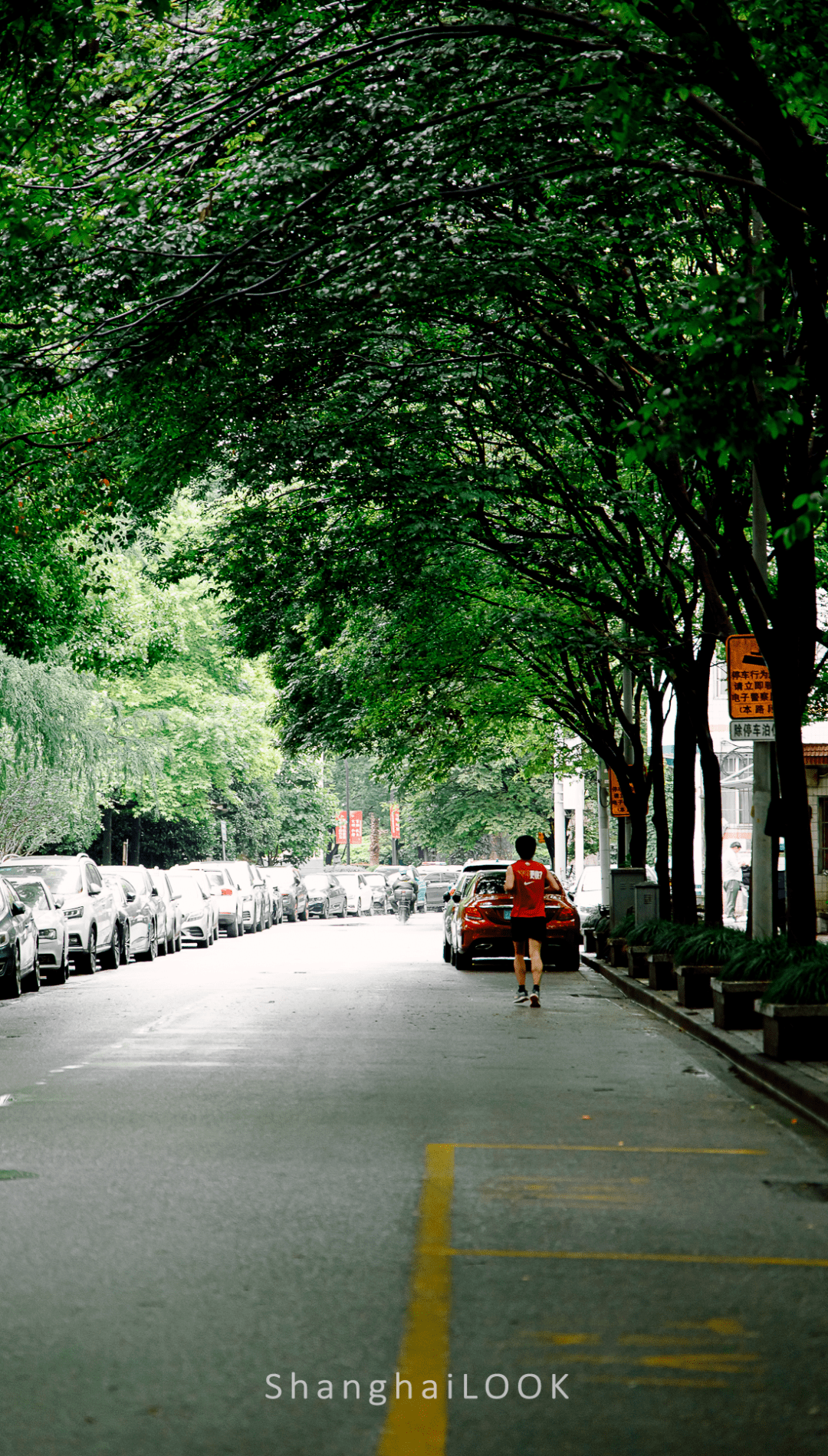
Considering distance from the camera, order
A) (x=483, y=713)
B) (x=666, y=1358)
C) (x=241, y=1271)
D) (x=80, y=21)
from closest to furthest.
A: (x=666, y=1358) → (x=241, y=1271) → (x=80, y=21) → (x=483, y=713)

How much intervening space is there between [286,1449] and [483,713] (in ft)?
92.6

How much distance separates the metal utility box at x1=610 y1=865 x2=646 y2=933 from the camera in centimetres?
→ 2708

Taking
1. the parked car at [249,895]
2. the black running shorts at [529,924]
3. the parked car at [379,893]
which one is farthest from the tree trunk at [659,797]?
the parked car at [379,893]

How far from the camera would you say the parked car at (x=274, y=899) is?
5081 centimetres

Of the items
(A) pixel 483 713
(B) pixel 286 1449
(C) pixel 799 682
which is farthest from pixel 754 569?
(A) pixel 483 713

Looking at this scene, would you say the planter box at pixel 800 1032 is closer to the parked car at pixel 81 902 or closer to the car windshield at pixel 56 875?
the parked car at pixel 81 902

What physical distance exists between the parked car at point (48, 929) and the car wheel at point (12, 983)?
2349mm

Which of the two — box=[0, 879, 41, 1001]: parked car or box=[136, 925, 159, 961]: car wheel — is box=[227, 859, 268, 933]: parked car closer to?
box=[136, 925, 159, 961]: car wheel

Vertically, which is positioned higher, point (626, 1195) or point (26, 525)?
point (26, 525)

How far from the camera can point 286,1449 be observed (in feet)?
13.8

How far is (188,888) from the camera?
1492 inches

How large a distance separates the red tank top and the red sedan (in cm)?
815

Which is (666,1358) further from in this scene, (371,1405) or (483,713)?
(483,713)

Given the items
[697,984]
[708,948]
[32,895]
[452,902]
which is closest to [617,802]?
[452,902]
